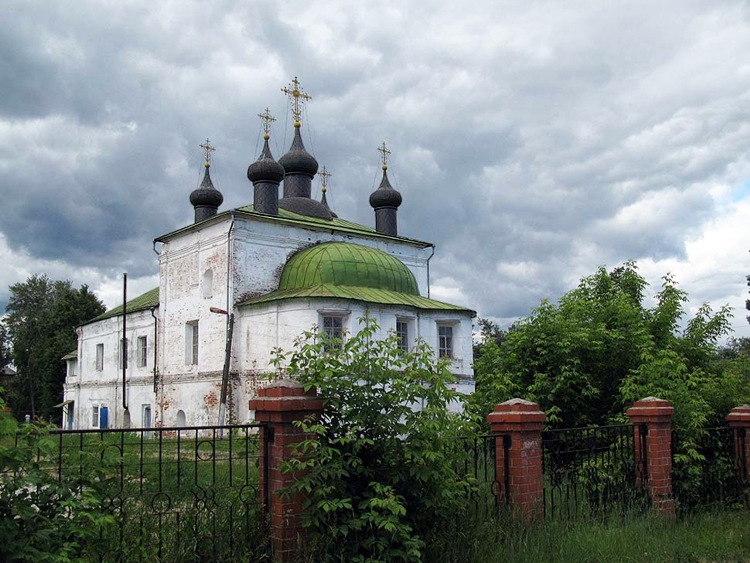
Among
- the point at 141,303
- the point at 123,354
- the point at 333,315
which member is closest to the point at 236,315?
the point at 333,315

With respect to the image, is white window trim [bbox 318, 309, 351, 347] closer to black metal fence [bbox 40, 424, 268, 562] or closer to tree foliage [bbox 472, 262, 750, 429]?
tree foliage [bbox 472, 262, 750, 429]

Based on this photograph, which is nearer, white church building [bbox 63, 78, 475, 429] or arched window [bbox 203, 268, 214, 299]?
white church building [bbox 63, 78, 475, 429]

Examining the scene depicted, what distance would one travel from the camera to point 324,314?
2058 centimetres

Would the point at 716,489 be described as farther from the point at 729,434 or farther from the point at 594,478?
the point at 594,478

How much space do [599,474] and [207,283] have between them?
17938mm

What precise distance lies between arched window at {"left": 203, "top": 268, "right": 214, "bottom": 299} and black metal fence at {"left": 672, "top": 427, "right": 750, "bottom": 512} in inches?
684

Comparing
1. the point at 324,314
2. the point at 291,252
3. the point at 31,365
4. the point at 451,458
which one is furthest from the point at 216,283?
the point at 31,365

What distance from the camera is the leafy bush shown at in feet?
11.8

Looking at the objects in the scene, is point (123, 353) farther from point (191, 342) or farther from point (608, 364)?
point (608, 364)

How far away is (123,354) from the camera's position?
93.3 feet

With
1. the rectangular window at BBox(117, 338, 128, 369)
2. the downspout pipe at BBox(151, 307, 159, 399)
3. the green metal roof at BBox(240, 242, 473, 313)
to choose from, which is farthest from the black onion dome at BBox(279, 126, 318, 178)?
the rectangular window at BBox(117, 338, 128, 369)

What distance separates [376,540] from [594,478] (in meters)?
3.52

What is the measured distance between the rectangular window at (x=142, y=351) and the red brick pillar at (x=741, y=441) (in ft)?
74.5

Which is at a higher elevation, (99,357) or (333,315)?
(333,315)
